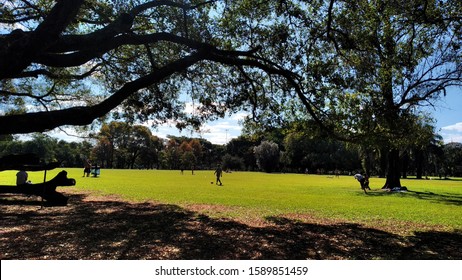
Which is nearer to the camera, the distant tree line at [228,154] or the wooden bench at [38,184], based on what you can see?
the wooden bench at [38,184]

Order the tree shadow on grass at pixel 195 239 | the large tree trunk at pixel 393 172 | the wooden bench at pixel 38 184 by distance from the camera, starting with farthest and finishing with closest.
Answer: the large tree trunk at pixel 393 172 → the wooden bench at pixel 38 184 → the tree shadow on grass at pixel 195 239

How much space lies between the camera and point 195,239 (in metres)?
7.69

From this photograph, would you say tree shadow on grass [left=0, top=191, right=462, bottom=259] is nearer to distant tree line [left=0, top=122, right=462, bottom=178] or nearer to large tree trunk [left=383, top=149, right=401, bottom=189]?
large tree trunk [left=383, top=149, right=401, bottom=189]

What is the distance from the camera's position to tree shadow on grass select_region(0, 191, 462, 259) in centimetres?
658

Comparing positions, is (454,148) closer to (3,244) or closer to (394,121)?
→ (394,121)

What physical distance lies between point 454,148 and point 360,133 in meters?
110

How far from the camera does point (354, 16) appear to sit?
38.5ft

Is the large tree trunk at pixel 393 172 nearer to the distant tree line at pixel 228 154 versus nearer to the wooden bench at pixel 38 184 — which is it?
the wooden bench at pixel 38 184

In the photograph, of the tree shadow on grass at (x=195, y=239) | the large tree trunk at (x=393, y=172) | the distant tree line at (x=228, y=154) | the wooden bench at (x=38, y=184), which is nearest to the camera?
the tree shadow on grass at (x=195, y=239)

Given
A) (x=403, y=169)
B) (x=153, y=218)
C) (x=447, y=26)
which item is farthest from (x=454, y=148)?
(x=153, y=218)

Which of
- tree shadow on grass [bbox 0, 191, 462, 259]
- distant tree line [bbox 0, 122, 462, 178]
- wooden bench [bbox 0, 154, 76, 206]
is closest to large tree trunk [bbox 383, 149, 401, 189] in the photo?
tree shadow on grass [bbox 0, 191, 462, 259]

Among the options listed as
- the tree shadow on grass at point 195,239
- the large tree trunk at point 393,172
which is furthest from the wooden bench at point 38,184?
the large tree trunk at point 393,172

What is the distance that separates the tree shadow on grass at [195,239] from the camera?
21.6ft

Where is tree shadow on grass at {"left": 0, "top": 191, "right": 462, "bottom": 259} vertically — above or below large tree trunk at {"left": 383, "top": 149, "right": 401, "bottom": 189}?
below
